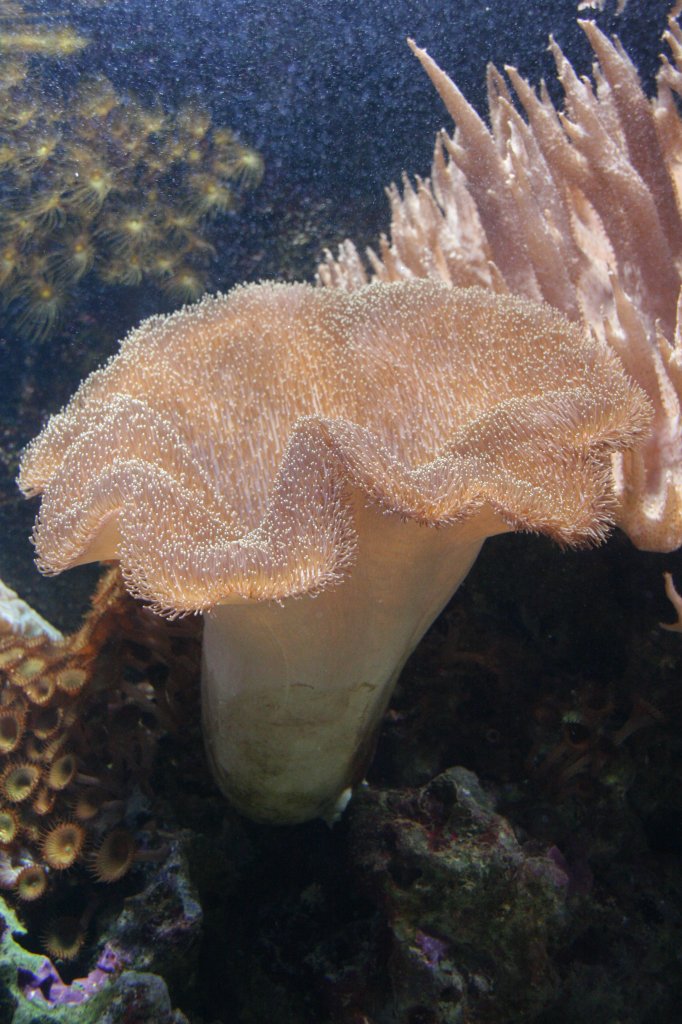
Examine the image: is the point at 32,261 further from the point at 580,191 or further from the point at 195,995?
the point at 195,995

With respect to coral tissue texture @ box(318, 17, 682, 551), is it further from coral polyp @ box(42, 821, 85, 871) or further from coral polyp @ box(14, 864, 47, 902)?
coral polyp @ box(14, 864, 47, 902)

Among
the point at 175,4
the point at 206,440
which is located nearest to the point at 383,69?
A: the point at 175,4

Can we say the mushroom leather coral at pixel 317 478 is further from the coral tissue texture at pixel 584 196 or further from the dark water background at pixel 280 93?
the dark water background at pixel 280 93

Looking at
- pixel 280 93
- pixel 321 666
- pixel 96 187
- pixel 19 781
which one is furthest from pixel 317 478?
pixel 280 93

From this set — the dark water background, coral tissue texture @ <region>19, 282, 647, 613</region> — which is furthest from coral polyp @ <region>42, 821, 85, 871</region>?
the dark water background

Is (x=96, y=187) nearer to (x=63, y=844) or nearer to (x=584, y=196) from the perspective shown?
(x=584, y=196)
